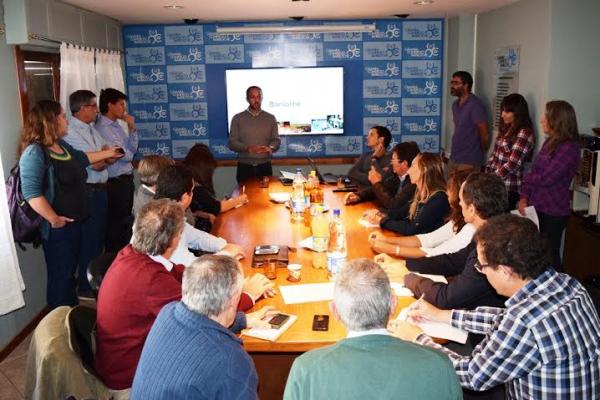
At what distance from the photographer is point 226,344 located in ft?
5.45

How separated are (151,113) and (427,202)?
4693 mm

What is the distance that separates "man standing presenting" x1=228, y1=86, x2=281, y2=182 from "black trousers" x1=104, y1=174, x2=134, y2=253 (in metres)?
1.37

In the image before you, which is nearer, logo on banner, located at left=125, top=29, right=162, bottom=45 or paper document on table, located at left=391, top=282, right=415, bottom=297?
paper document on table, located at left=391, top=282, right=415, bottom=297

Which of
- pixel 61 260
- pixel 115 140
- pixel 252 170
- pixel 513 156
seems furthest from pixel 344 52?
pixel 61 260

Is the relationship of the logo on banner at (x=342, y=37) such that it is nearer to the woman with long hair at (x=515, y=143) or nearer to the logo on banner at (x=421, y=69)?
the logo on banner at (x=421, y=69)

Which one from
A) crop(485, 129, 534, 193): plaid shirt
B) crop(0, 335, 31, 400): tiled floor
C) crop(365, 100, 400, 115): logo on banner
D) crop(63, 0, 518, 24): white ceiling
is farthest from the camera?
crop(365, 100, 400, 115): logo on banner

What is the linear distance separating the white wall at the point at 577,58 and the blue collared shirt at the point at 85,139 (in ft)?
12.4

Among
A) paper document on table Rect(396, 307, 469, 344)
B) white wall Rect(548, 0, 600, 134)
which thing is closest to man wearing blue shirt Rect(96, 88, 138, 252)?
paper document on table Rect(396, 307, 469, 344)

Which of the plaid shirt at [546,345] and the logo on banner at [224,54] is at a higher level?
the logo on banner at [224,54]

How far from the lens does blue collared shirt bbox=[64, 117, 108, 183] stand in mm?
4539

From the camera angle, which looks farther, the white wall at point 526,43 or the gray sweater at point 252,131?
the gray sweater at point 252,131

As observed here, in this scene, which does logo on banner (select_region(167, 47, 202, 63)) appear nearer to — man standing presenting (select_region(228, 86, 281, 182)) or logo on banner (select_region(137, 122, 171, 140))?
logo on banner (select_region(137, 122, 171, 140))

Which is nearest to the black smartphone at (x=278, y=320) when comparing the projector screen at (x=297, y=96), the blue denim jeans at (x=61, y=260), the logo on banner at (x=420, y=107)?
the blue denim jeans at (x=61, y=260)

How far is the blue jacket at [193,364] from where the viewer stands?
1.61 metres
